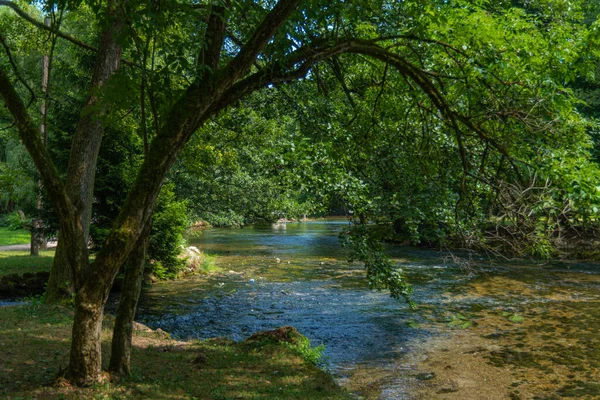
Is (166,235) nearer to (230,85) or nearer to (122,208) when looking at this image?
(122,208)

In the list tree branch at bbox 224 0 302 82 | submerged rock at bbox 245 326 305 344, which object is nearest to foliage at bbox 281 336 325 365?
submerged rock at bbox 245 326 305 344

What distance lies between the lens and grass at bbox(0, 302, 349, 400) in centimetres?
524

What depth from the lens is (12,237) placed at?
1198 inches

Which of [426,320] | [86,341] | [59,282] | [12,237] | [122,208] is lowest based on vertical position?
[426,320]

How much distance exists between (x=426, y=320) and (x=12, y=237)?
26806mm

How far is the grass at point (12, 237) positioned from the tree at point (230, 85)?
2548 cm

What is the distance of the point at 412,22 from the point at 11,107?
216 inches

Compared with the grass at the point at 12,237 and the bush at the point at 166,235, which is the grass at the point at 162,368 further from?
the grass at the point at 12,237

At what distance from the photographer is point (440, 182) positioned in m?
7.15

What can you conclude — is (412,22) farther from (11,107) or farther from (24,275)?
(24,275)

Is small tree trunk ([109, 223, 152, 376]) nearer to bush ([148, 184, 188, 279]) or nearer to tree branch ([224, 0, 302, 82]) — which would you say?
tree branch ([224, 0, 302, 82])

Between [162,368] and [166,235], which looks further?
[166,235]

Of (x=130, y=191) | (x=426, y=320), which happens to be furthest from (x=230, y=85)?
(x=426, y=320)

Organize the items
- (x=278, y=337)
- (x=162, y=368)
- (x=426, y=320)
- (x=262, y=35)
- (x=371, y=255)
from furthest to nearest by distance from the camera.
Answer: (x=426, y=320), (x=278, y=337), (x=371, y=255), (x=162, y=368), (x=262, y=35)
